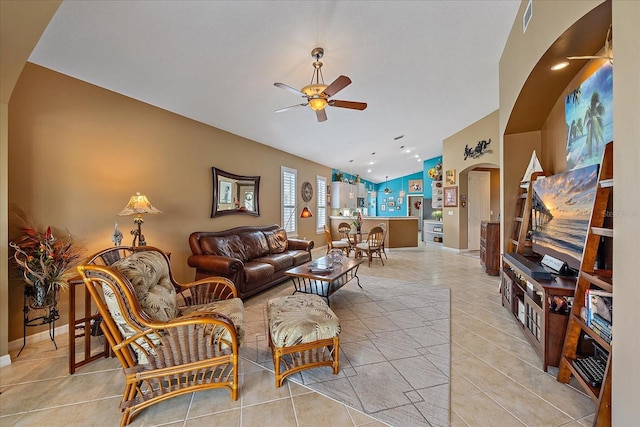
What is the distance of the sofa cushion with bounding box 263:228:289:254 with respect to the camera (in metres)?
5.02

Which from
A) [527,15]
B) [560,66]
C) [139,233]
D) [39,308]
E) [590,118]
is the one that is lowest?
[39,308]

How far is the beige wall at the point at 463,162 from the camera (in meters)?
6.12

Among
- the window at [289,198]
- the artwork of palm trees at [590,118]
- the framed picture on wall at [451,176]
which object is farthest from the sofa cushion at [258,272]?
the framed picture on wall at [451,176]

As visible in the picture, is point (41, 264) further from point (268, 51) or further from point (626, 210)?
point (626, 210)

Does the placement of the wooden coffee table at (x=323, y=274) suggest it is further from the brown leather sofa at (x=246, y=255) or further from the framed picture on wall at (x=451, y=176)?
the framed picture on wall at (x=451, y=176)

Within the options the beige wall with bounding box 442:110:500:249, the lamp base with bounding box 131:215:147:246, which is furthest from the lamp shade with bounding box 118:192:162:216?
the beige wall with bounding box 442:110:500:249

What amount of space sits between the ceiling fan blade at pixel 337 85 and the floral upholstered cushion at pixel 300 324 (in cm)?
208

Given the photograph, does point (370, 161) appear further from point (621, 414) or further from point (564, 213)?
point (621, 414)

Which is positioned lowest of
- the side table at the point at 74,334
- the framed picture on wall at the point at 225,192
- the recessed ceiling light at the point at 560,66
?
the side table at the point at 74,334

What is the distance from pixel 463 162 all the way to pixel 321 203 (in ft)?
14.0

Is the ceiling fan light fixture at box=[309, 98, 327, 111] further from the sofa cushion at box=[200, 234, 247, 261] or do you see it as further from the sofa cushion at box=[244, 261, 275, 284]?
the sofa cushion at box=[200, 234, 247, 261]

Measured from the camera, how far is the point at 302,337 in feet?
6.12

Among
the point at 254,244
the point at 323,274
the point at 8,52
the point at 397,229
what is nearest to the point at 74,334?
the point at 8,52

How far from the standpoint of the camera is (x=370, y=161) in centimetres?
954
